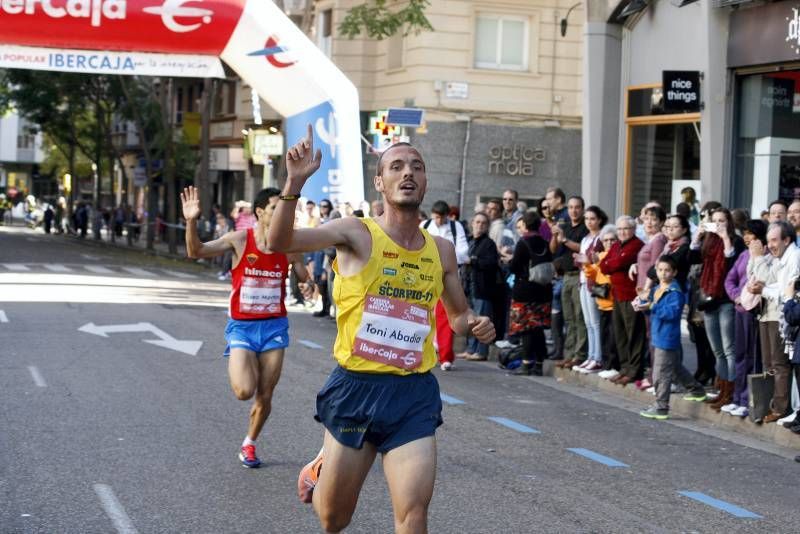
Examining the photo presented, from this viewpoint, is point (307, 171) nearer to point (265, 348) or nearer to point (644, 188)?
point (265, 348)

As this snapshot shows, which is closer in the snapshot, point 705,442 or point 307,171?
point 307,171

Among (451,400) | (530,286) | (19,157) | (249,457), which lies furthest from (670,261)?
(19,157)

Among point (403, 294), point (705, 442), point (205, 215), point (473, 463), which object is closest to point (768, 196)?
point (705, 442)

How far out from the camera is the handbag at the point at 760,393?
12242 mm

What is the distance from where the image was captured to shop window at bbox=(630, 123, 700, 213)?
22.4 m

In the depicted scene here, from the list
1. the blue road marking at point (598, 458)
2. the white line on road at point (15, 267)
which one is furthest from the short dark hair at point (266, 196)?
the white line on road at point (15, 267)

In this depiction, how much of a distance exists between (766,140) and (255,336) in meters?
12.8

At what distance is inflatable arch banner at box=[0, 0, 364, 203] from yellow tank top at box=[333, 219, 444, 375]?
1556 centimetres

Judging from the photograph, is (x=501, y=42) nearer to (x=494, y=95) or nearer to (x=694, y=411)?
(x=494, y=95)

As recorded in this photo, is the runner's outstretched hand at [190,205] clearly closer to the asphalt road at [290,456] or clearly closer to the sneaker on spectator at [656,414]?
the asphalt road at [290,456]

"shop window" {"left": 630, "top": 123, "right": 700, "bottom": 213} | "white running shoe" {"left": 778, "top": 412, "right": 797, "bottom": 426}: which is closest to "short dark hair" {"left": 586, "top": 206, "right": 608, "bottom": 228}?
"white running shoe" {"left": 778, "top": 412, "right": 797, "bottom": 426}

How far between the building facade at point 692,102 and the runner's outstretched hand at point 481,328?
14.1 meters

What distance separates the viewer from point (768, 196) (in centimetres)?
2031

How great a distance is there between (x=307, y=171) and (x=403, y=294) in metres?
0.92
